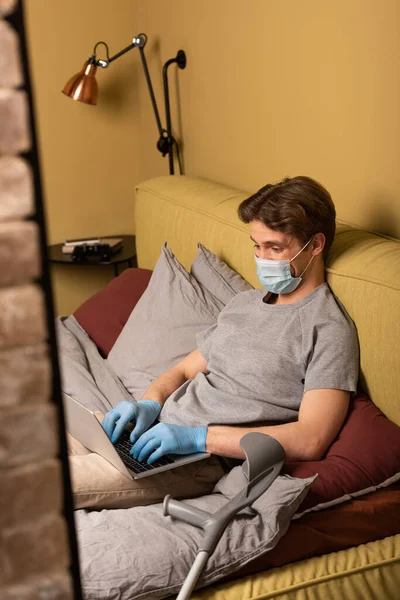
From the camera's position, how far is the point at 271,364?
170 cm

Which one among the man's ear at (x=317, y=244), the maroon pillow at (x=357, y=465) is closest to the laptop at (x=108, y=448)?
the maroon pillow at (x=357, y=465)

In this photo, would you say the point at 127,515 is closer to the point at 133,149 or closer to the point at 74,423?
the point at 74,423

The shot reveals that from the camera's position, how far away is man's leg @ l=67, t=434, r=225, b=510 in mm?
1524

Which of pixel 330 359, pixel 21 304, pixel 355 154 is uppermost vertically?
pixel 21 304

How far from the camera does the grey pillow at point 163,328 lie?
85.4 inches

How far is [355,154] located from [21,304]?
1.82 m

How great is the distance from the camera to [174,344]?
2.18 meters

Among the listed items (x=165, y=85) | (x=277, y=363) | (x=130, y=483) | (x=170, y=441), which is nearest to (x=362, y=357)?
(x=277, y=363)

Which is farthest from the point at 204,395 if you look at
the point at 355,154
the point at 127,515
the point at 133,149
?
the point at 133,149

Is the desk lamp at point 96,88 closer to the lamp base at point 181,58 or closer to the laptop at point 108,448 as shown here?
the lamp base at point 181,58

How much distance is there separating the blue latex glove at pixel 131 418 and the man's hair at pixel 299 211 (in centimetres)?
53

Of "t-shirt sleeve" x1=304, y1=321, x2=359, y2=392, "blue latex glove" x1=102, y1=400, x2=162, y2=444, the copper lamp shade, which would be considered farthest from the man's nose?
the copper lamp shade

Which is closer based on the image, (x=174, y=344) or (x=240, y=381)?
(x=240, y=381)

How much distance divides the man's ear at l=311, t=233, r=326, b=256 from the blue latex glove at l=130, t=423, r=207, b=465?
478 millimetres
